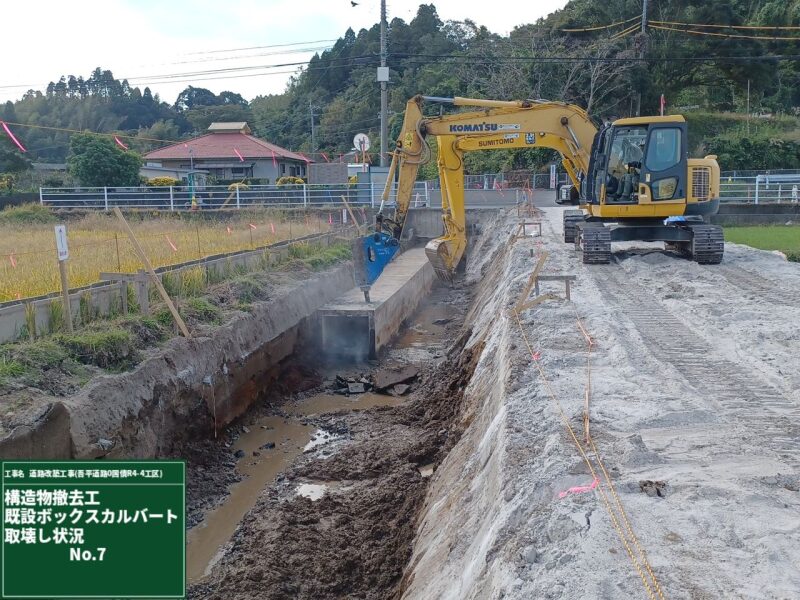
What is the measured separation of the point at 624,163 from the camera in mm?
14477

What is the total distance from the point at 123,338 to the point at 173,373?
0.84 metres

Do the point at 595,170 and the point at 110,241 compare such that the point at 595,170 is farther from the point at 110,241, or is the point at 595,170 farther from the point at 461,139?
the point at 110,241

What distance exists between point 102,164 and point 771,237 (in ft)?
90.3

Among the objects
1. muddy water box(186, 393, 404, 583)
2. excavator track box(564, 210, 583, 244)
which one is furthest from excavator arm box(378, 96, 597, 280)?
muddy water box(186, 393, 404, 583)

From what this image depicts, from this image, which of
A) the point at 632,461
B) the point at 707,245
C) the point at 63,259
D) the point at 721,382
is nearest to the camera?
the point at 632,461

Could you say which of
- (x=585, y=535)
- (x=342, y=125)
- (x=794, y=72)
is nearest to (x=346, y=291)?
(x=585, y=535)

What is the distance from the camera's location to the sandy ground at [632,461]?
388cm

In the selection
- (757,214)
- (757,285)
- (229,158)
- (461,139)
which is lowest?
(757,285)

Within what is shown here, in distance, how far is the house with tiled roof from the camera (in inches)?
1588

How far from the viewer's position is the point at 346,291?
18000 mm

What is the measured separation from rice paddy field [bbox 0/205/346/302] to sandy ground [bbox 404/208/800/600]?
641 cm

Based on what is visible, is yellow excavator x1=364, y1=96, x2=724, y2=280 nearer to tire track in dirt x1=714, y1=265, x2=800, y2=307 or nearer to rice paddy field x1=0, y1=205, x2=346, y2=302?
tire track in dirt x1=714, y1=265, x2=800, y2=307

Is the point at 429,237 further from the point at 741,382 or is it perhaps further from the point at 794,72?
the point at 794,72

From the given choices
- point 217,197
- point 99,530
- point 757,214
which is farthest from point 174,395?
point 757,214
